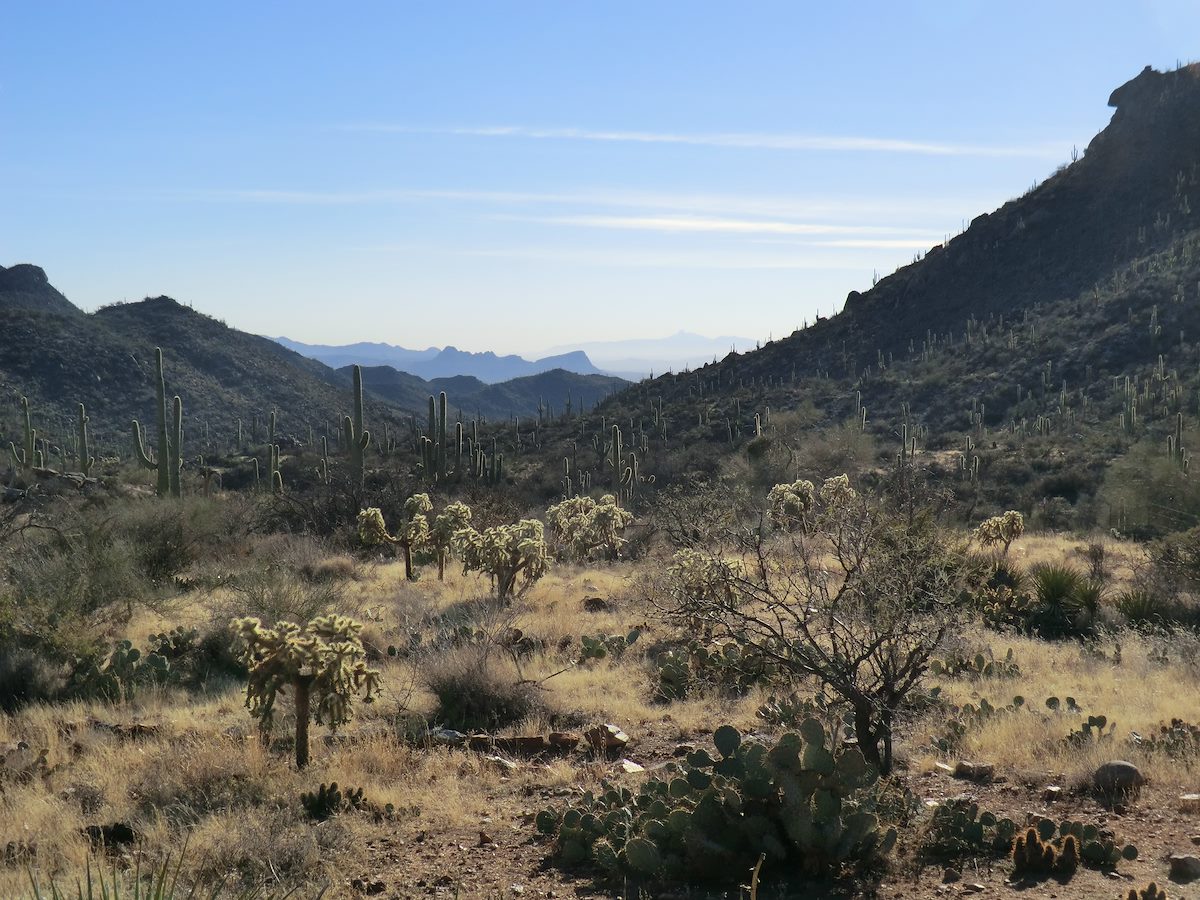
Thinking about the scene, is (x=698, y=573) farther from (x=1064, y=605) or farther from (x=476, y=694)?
(x=1064, y=605)

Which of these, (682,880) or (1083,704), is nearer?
(682,880)

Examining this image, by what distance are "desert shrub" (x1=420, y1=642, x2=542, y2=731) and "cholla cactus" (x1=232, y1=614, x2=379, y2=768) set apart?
1711mm

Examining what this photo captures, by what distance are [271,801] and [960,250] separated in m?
64.2

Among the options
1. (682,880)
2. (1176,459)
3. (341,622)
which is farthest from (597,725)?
(1176,459)

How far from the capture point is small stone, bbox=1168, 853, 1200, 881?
504 cm

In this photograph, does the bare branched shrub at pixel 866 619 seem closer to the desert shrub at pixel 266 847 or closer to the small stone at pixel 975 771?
the small stone at pixel 975 771

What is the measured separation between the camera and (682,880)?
5.33 metres

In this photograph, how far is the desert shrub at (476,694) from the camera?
903 cm

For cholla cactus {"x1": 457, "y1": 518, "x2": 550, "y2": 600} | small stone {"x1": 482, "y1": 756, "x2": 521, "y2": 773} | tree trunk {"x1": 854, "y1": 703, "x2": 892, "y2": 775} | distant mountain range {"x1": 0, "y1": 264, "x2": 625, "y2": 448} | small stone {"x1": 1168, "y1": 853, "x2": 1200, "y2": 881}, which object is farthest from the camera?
distant mountain range {"x1": 0, "y1": 264, "x2": 625, "y2": 448}

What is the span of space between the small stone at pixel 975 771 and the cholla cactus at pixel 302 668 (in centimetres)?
449

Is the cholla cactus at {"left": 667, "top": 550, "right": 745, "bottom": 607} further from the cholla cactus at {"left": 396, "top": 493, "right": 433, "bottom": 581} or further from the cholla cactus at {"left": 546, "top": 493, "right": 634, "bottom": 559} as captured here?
the cholla cactus at {"left": 546, "top": 493, "right": 634, "bottom": 559}

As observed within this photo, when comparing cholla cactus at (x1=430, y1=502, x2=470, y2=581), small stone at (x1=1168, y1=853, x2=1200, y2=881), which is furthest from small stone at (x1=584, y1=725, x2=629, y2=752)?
cholla cactus at (x1=430, y1=502, x2=470, y2=581)

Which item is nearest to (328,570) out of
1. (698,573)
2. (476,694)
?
(698,573)

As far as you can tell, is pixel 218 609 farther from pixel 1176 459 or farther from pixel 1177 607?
pixel 1176 459
